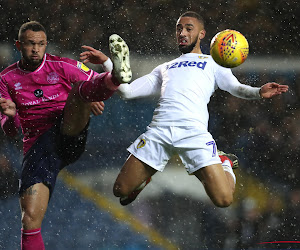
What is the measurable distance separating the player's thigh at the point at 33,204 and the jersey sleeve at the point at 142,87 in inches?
34.0

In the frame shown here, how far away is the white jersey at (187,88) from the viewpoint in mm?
4133

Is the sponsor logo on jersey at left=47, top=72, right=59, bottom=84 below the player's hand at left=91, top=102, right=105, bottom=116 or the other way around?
the other way around

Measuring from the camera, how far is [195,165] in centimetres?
409

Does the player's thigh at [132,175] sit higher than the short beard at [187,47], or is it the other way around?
the short beard at [187,47]

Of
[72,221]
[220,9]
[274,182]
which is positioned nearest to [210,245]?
[274,182]

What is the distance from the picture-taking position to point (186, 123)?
411cm

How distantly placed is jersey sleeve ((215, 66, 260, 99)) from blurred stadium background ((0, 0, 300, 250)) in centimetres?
198

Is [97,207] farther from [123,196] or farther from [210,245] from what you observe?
[123,196]

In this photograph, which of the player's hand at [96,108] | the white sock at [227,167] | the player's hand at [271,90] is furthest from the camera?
the white sock at [227,167]

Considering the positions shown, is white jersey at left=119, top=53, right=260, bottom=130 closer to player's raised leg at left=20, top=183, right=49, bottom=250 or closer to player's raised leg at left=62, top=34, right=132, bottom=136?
player's raised leg at left=62, top=34, right=132, bottom=136

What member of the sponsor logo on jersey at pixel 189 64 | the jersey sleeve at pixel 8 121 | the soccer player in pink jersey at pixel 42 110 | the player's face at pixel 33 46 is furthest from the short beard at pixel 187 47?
the jersey sleeve at pixel 8 121

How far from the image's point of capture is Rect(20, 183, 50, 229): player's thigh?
13.1 feet

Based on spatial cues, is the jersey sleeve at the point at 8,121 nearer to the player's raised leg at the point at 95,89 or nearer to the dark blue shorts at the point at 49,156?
the dark blue shorts at the point at 49,156

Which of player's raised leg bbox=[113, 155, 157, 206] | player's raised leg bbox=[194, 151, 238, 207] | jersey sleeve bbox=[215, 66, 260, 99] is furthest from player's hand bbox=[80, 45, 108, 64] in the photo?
player's raised leg bbox=[194, 151, 238, 207]
